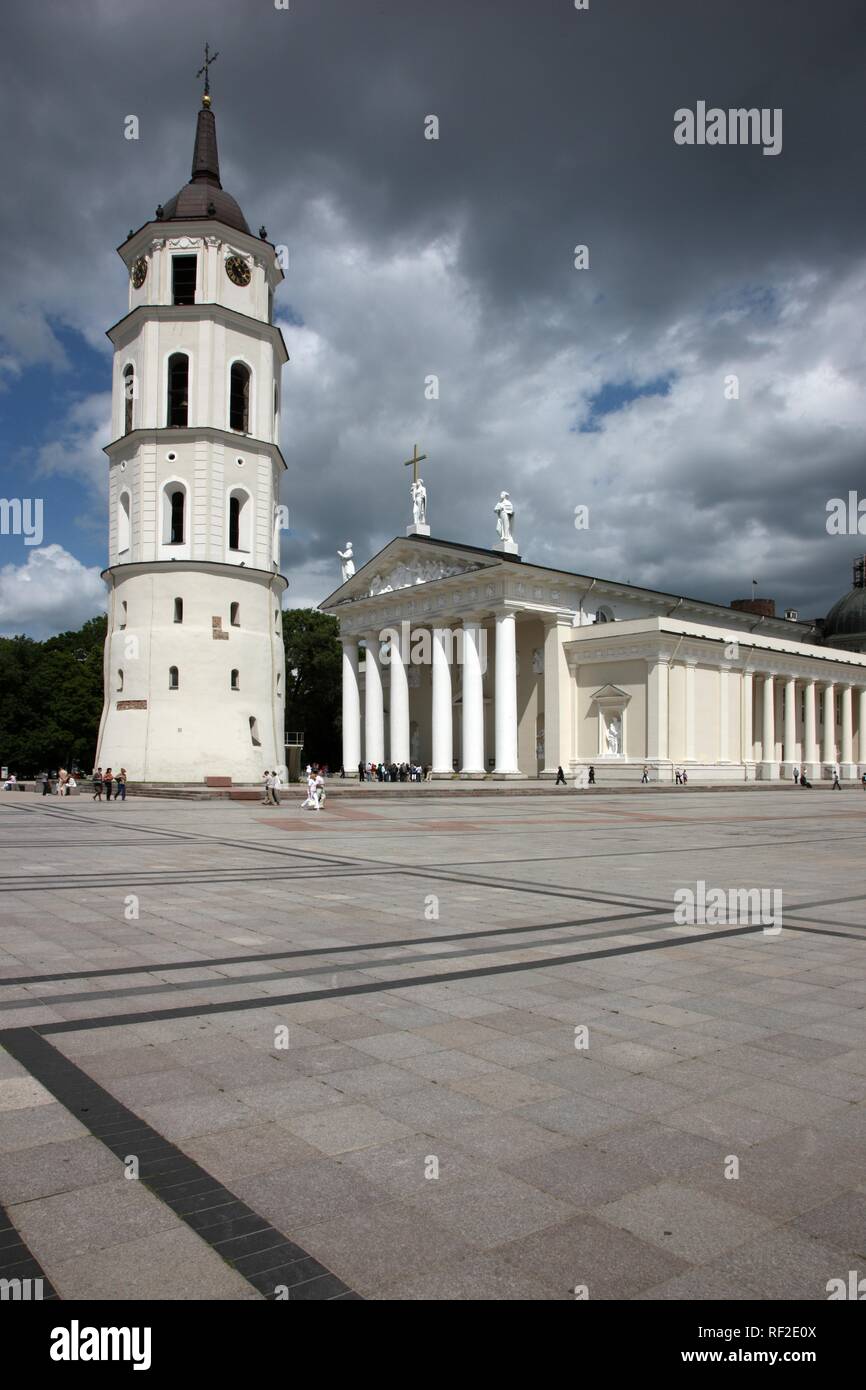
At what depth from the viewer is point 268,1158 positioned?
3838mm

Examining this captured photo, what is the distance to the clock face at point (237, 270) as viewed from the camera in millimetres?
36938

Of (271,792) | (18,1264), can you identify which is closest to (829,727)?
(271,792)

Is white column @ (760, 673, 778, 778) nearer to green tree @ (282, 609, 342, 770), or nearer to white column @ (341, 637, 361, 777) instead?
white column @ (341, 637, 361, 777)

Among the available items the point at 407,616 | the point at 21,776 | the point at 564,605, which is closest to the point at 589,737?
the point at 564,605

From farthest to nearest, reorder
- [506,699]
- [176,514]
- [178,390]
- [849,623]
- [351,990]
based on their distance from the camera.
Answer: [849,623] < [506,699] < [178,390] < [176,514] < [351,990]

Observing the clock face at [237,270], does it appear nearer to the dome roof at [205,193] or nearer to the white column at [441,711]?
the dome roof at [205,193]

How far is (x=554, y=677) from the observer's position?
57.8 metres

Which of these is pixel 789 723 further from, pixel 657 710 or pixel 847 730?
pixel 657 710

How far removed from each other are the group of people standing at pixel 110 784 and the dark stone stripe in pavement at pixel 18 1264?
3087 cm

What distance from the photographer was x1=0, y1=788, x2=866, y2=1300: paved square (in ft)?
10.3

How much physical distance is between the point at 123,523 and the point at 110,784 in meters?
10.9

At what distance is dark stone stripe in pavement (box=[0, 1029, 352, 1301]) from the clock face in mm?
37417

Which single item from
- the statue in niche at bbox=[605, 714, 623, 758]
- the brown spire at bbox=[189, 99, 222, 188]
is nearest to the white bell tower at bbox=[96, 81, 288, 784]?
the brown spire at bbox=[189, 99, 222, 188]

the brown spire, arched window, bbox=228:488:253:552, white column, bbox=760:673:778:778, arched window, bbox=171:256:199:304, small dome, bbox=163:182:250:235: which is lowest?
white column, bbox=760:673:778:778
